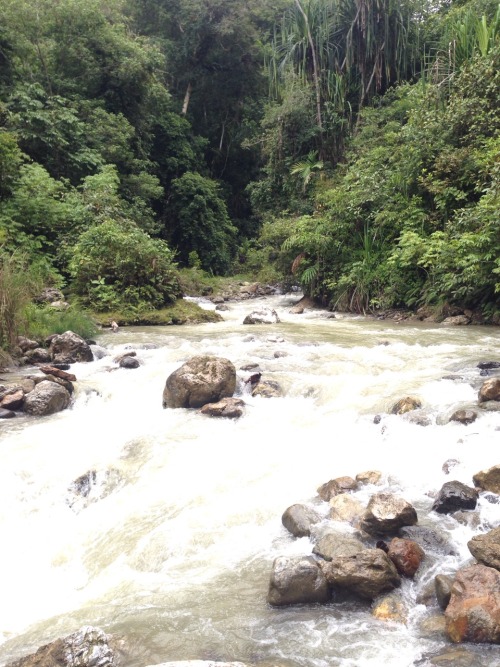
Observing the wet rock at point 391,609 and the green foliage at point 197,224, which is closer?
the wet rock at point 391,609

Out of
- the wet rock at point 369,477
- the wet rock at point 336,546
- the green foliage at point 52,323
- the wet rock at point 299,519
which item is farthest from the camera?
the green foliage at point 52,323

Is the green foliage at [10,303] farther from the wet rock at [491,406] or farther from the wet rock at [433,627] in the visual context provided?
the wet rock at [433,627]

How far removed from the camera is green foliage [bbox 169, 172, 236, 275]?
923 inches

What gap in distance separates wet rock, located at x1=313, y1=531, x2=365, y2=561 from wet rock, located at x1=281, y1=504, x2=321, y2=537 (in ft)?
0.83

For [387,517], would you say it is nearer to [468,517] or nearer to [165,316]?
[468,517]

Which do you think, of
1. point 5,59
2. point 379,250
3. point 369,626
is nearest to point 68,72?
point 5,59

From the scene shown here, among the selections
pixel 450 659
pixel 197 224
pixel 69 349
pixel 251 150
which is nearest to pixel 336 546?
pixel 450 659

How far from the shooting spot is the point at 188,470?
5211 millimetres

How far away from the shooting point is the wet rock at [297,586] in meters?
3.34

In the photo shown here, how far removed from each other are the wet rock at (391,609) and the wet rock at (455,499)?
100 centimetres

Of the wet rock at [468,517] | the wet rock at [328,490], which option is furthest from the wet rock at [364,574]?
the wet rock at [328,490]

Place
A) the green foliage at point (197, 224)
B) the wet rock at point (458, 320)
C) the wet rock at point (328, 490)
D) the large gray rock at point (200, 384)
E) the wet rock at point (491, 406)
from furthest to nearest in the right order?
the green foliage at point (197, 224) < the wet rock at point (458, 320) < the large gray rock at point (200, 384) < the wet rock at point (491, 406) < the wet rock at point (328, 490)

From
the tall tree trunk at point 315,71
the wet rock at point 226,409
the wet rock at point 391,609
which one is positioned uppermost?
the tall tree trunk at point 315,71

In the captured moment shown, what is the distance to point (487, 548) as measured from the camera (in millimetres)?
3363
